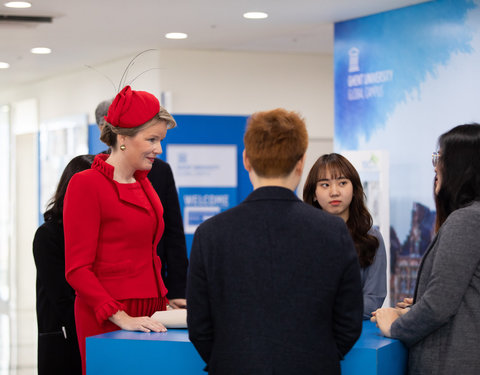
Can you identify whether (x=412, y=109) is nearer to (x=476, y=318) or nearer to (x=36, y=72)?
(x=476, y=318)

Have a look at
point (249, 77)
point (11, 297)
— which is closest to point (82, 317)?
point (249, 77)

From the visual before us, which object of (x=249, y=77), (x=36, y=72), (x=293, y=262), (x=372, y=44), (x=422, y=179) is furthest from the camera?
(x=36, y=72)

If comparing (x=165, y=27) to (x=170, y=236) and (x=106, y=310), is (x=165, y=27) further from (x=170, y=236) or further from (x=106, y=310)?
(x=106, y=310)

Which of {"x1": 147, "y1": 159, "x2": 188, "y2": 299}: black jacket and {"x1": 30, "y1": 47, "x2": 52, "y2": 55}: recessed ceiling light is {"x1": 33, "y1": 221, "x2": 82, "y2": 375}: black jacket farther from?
{"x1": 30, "y1": 47, "x2": 52, "y2": 55}: recessed ceiling light

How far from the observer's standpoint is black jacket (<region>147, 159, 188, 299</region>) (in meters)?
3.97

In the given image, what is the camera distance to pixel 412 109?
7102 mm

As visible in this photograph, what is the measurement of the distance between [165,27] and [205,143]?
1569 millimetres

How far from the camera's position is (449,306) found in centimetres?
243

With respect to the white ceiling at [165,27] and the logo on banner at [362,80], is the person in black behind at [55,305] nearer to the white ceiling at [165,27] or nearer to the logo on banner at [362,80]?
the white ceiling at [165,27]

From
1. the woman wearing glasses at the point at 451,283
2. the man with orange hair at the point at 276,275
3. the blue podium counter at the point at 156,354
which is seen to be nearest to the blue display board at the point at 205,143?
the blue podium counter at the point at 156,354

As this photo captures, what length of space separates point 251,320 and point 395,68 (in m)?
5.54

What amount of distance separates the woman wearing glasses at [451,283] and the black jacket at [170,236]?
1517 mm

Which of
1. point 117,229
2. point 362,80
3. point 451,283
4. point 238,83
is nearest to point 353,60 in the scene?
point 362,80

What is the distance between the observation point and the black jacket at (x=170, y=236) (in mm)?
3967
